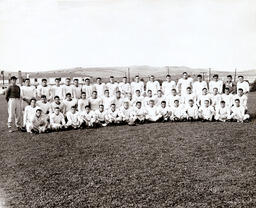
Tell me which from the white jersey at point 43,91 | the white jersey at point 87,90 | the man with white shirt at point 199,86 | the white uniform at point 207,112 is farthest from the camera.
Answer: the man with white shirt at point 199,86

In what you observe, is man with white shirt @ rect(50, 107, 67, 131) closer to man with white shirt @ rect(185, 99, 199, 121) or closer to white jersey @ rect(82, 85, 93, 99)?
white jersey @ rect(82, 85, 93, 99)

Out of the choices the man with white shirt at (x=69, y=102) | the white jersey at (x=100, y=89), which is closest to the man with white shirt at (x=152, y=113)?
the white jersey at (x=100, y=89)

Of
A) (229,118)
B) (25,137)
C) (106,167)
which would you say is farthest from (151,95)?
(106,167)

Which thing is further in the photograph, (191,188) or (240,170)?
(240,170)

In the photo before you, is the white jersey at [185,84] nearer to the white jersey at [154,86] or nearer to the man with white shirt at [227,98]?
the white jersey at [154,86]

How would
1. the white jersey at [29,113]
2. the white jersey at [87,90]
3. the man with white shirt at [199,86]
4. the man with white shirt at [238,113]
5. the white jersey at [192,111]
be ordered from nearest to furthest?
the white jersey at [29,113] → the man with white shirt at [238,113] → the white jersey at [192,111] → the white jersey at [87,90] → the man with white shirt at [199,86]

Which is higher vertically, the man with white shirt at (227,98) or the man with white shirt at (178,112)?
the man with white shirt at (227,98)

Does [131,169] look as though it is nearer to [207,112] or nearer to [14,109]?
[14,109]

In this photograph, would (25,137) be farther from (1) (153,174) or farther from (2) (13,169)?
(1) (153,174)
